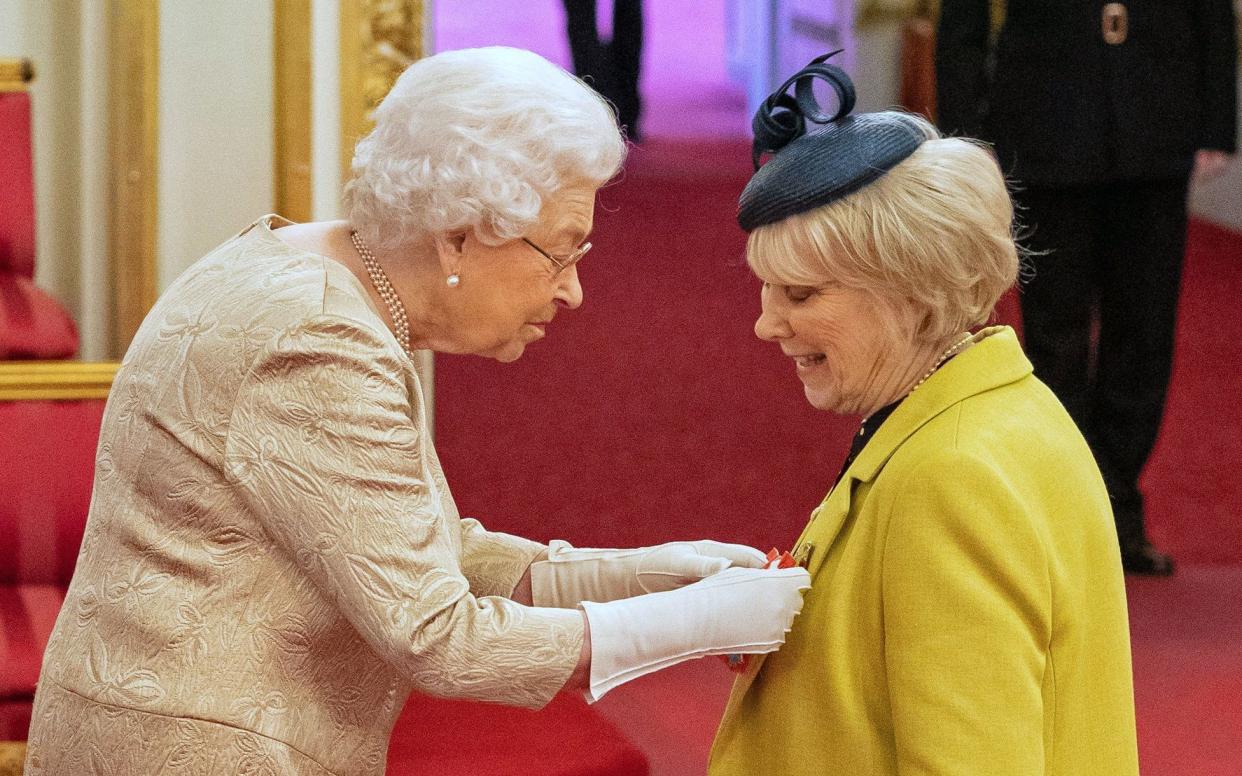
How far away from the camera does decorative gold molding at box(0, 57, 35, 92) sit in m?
Answer: 3.51

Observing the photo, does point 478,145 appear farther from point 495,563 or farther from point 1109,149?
point 1109,149

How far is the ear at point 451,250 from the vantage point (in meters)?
1.71

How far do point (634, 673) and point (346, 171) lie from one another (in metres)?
2.18

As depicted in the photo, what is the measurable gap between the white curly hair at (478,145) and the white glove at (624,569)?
0.50 meters

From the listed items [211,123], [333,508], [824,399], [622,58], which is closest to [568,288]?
[824,399]

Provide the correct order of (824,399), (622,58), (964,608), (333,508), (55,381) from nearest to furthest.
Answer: (964,608) → (333,508) → (824,399) → (55,381) → (622,58)

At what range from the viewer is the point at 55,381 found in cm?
301

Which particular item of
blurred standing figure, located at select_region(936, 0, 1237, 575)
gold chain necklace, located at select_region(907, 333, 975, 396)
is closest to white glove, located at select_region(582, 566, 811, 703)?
gold chain necklace, located at select_region(907, 333, 975, 396)

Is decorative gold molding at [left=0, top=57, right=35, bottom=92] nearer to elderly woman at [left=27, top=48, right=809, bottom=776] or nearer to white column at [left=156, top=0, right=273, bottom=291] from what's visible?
white column at [left=156, top=0, right=273, bottom=291]

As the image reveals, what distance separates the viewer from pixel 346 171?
11.7ft

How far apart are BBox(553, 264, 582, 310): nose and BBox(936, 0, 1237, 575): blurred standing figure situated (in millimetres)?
2496

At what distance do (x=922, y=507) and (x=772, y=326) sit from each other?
345 mm

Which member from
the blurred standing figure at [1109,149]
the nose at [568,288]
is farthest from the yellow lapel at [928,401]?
the blurred standing figure at [1109,149]

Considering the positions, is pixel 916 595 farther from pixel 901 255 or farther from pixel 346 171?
pixel 346 171
